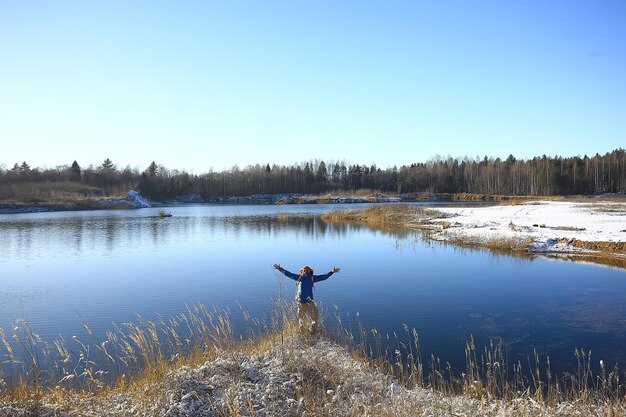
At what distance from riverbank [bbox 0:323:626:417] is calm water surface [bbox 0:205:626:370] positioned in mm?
2841

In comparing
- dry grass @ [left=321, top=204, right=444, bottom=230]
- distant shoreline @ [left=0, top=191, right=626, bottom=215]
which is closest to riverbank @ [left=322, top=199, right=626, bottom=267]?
dry grass @ [left=321, top=204, right=444, bottom=230]

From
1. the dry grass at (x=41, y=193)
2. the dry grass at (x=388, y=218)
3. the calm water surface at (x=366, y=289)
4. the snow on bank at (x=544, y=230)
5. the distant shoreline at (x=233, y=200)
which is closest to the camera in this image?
the calm water surface at (x=366, y=289)

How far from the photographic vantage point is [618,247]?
22516 mm

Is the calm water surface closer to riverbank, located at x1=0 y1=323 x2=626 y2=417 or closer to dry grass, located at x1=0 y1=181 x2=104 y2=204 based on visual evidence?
riverbank, located at x1=0 y1=323 x2=626 y2=417

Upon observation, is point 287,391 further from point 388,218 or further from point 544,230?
point 388,218

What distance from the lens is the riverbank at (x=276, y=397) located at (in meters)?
5.53

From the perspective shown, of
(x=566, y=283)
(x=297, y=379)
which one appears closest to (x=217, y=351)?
(x=297, y=379)

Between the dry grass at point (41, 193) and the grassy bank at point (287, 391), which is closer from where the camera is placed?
the grassy bank at point (287, 391)

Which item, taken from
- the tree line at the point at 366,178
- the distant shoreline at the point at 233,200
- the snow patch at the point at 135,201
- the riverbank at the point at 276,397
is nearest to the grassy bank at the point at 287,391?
the riverbank at the point at 276,397

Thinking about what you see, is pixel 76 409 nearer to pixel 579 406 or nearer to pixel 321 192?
pixel 579 406

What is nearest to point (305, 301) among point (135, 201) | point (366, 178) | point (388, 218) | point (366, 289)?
point (366, 289)

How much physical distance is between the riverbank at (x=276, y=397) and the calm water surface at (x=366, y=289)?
112 inches

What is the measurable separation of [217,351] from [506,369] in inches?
236

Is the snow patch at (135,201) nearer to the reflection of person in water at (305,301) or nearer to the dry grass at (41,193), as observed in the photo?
the dry grass at (41,193)
